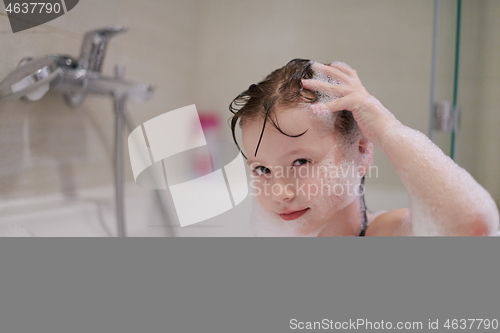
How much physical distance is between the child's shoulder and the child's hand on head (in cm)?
10

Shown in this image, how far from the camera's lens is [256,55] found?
19.7 inches

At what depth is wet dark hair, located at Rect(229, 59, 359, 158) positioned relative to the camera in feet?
1.47

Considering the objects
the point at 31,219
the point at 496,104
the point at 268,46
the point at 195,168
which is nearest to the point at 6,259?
the point at 31,219

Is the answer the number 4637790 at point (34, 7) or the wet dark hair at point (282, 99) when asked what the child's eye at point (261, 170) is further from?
the number 4637790 at point (34, 7)

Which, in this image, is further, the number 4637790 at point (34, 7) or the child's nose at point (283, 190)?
the number 4637790 at point (34, 7)

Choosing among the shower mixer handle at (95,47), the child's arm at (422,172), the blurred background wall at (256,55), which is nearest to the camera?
the child's arm at (422,172)

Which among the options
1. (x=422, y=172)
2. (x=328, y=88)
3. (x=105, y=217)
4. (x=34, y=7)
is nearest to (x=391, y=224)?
(x=422, y=172)

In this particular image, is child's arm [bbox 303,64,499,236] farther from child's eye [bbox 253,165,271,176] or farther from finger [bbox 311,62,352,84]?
child's eye [bbox 253,165,271,176]

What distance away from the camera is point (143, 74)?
23.2 inches

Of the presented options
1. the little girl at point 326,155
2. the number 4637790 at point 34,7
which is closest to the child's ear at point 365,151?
the little girl at point 326,155

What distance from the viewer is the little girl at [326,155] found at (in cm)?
41

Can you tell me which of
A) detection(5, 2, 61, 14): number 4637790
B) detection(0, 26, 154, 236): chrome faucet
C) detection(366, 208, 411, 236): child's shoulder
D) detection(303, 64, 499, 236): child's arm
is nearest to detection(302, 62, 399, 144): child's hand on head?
detection(303, 64, 499, 236): child's arm

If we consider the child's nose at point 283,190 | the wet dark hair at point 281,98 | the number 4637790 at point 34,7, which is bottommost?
the child's nose at point 283,190

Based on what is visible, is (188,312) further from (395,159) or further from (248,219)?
(395,159)
